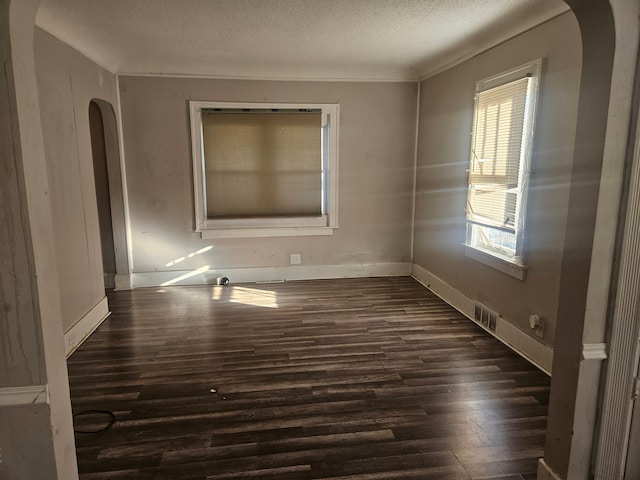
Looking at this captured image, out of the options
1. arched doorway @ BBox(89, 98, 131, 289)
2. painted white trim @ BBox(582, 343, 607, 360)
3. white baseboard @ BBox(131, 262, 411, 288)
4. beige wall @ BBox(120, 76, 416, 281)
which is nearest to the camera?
painted white trim @ BBox(582, 343, 607, 360)

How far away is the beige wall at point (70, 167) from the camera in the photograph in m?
3.11

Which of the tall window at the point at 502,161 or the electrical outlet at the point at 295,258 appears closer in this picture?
the tall window at the point at 502,161

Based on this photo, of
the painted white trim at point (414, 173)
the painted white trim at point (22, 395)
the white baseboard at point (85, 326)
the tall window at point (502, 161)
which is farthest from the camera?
the painted white trim at point (414, 173)

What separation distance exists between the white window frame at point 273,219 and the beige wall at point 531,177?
43.6 inches

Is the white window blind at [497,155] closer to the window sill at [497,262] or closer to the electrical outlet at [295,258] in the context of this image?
the window sill at [497,262]

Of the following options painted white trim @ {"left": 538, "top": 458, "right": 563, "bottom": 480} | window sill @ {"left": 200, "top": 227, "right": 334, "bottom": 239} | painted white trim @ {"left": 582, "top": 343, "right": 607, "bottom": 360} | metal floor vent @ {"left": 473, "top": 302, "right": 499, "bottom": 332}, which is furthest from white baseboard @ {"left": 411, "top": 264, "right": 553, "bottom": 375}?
window sill @ {"left": 200, "top": 227, "right": 334, "bottom": 239}

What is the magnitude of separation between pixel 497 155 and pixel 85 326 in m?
3.90

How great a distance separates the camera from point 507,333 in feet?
11.1

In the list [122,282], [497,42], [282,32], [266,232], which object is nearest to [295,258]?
[266,232]

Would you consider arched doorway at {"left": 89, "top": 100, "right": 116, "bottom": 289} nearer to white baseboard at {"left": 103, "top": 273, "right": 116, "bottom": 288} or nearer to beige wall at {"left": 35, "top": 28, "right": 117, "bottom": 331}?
white baseboard at {"left": 103, "top": 273, "right": 116, "bottom": 288}

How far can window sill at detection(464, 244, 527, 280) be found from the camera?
3.16 metres

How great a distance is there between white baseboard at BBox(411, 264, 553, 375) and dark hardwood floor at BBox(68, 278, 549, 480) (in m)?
0.08

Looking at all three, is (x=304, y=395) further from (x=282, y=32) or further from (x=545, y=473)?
(x=282, y=32)

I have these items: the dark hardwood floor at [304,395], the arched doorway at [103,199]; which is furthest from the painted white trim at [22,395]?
the arched doorway at [103,199]
